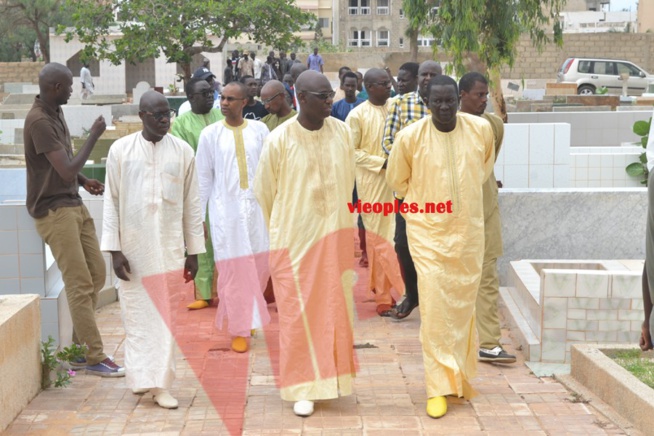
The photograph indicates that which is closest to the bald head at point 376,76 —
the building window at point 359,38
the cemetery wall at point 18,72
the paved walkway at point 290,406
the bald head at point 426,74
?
the bald head at point 426,74

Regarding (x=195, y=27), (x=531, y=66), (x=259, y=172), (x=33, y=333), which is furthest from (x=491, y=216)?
(x=531, y=66)

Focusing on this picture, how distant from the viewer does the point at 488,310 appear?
6957mm

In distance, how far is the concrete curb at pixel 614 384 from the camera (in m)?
5.41

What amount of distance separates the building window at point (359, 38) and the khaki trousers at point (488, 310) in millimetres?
67523

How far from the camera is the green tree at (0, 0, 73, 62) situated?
5056cm

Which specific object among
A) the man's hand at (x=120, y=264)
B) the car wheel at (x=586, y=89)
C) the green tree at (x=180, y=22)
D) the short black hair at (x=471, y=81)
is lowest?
the man's hand at (x=120, y=264)

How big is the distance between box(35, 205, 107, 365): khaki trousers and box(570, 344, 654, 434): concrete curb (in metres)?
2.85

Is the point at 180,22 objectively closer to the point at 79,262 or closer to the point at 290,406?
the point at 79,262

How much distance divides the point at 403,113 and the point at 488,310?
1742 millimetres

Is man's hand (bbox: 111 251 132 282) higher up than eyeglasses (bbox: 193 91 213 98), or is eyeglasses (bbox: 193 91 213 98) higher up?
eyeglasses (bbox: 193 91 213 98)

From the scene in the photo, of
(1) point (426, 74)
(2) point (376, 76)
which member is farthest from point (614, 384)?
(2) point (376, 76)

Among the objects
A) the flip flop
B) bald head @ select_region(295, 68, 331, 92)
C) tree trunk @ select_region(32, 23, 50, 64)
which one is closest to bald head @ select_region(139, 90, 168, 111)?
bald head @ select_region(295, 68, 331, 92)

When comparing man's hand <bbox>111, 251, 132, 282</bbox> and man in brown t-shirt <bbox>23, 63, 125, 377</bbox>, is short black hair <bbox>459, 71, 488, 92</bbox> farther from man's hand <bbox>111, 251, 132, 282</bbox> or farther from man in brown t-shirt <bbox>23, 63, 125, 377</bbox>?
man's hand <bbox>111, 251, 132, 282</bbox>
